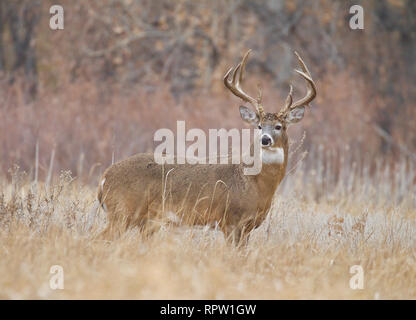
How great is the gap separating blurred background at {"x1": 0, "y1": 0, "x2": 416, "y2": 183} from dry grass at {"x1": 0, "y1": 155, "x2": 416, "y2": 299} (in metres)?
4.94

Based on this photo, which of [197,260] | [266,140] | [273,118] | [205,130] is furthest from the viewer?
[205,130]

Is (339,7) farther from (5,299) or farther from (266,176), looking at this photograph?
(5,299)

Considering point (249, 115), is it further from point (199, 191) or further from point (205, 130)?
point (205, 130)

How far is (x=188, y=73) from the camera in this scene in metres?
16.3

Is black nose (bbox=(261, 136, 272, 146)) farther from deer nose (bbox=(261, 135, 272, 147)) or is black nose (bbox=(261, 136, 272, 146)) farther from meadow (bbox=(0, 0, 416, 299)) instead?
meadow (bbox=(0, 0, 416, 299))

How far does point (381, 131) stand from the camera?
42.4ft

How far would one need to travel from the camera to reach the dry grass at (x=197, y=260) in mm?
4602

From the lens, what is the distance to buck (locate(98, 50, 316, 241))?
593 cm

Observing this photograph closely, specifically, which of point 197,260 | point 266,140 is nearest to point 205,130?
point 266,140

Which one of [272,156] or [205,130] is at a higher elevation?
[272,156]

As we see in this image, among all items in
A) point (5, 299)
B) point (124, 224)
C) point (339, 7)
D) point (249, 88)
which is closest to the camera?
point (5, 299)

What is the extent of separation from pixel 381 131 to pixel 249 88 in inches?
103

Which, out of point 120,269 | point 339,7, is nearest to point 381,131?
point 339,7

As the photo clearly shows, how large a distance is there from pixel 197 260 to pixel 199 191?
3.04 ft
